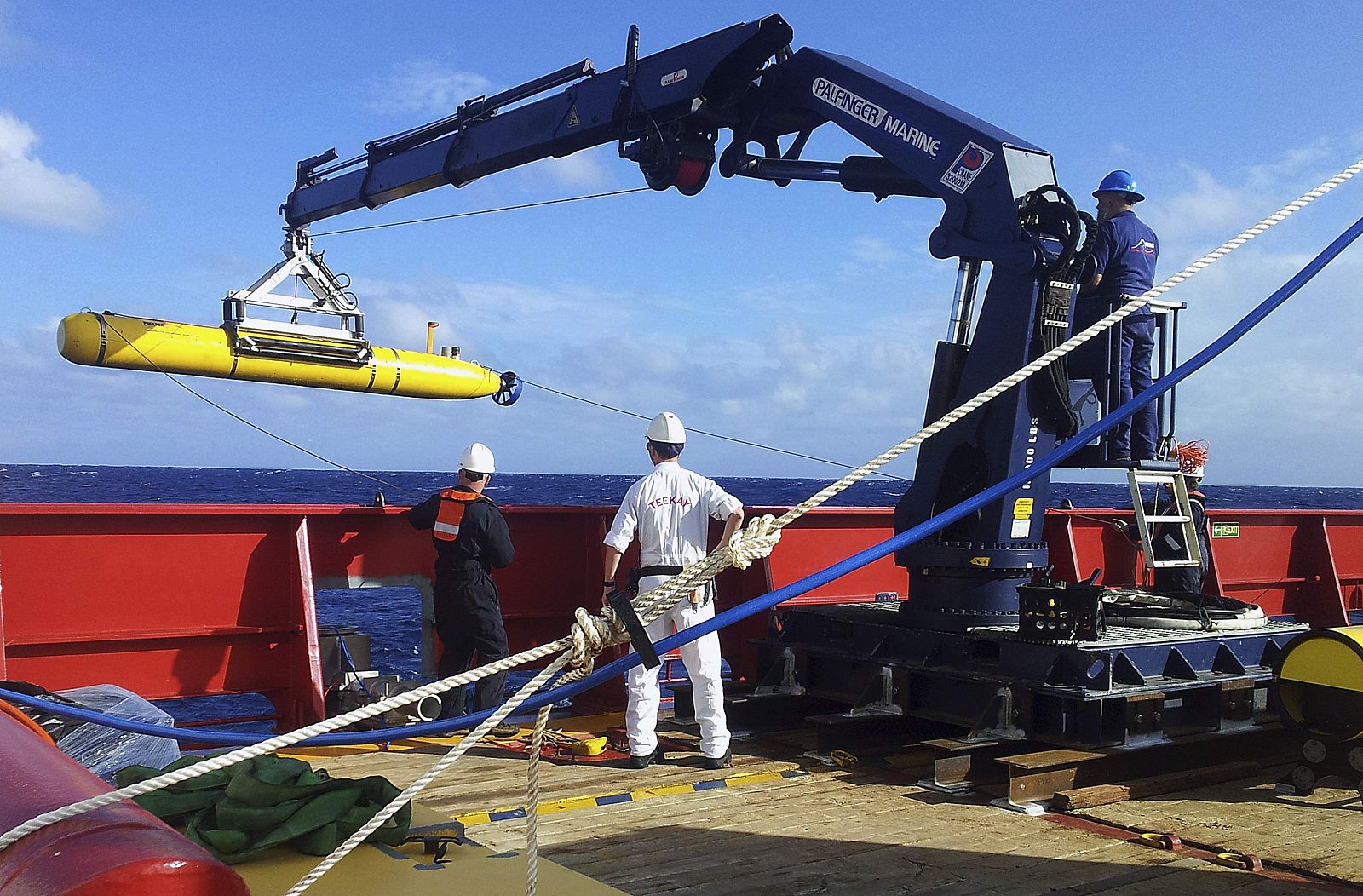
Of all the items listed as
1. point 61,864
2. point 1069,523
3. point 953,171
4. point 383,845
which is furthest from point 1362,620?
point 61,864

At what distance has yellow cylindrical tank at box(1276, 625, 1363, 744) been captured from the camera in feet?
18.4

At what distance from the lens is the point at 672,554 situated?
676 centimetres

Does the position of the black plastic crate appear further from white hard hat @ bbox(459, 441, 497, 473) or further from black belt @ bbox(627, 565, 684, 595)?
white hard hat @ bbox(459, 441, 497, 473)

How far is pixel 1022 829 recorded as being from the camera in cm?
526

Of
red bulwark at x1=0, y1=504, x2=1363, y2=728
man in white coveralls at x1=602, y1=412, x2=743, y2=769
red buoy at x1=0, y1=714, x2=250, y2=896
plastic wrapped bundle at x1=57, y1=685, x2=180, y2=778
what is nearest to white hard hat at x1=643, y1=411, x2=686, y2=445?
man in white coveralls at x1=602, y1=412, x2=743, y2=769

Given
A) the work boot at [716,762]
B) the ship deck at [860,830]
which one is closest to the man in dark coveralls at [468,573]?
the ship deck at [860,830]

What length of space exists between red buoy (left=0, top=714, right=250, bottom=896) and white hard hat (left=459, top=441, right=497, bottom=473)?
5865mm

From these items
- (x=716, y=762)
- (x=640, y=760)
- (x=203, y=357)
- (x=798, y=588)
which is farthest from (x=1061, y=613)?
(x=203, y=357)

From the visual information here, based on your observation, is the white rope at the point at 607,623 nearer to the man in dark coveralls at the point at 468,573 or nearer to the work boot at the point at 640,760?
the work boot at the point at 640,760

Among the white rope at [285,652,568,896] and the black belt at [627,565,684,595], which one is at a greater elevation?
the black belt at [627,565,684,595]

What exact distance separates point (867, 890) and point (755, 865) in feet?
1.64

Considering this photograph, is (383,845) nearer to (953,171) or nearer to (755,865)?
(755,865)

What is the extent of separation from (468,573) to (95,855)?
6100mm

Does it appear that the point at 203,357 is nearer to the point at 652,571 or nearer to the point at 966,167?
the point at 652,571
